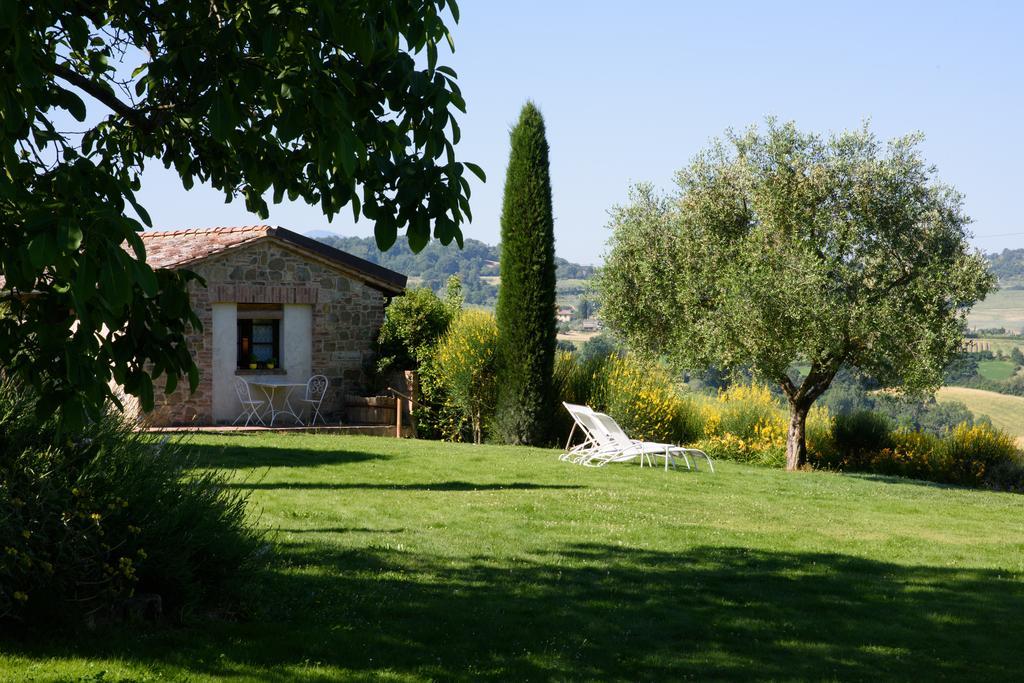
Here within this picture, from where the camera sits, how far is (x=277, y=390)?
19359mm

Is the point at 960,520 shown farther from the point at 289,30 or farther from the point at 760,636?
the point at 289,30

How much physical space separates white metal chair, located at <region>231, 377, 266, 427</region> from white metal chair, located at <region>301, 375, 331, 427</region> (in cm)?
91

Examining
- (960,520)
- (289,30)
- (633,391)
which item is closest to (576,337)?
(633,391)

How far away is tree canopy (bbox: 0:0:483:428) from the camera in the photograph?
2879 mm

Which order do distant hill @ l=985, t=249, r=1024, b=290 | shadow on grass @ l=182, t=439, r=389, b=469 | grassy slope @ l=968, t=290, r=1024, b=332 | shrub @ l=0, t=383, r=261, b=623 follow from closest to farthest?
shrub @ l=0, t=383, r=261, b=623
shadow on grass @ l=182, t=439, r=389, b=469
grassy slope @ l=968, t=290, r=1024, b=332
distant hill @ l=985, t=249, r=1024, b=290

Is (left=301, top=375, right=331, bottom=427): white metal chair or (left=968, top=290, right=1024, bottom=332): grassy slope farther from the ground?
(left=968, top=290, right=1024, bottom=332): grassy slope

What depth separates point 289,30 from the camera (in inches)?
149

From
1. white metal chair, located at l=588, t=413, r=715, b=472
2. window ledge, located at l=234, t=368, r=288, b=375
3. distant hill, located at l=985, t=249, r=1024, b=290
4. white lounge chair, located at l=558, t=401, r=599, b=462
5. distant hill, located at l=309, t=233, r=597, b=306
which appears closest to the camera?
white metal chair, located at l=588, t=413, r=715, b=472

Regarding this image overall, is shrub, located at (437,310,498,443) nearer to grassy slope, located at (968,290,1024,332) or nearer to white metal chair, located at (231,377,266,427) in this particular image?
white metal chair, located at (231,377,266,427)

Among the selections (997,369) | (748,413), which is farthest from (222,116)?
(997,369)

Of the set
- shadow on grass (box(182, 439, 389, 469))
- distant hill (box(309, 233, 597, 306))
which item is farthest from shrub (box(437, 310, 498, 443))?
distant hill (box(309, 233, 597, 306))

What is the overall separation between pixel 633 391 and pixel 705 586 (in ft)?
37.0

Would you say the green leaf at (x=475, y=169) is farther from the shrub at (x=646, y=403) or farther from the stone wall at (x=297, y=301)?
the stone wall at (x=297, y=301)

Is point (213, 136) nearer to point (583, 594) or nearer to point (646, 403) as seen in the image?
point (583, 594)
